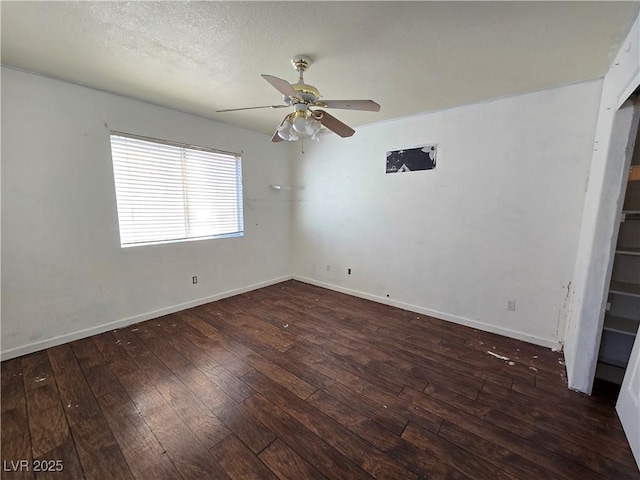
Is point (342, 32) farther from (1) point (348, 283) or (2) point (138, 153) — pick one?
(1) point (348, 283)

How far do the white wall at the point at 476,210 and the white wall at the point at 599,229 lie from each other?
1.06 ft

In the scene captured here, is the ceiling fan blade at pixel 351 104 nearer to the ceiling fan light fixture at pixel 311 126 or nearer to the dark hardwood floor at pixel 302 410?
the ceiling fan light fixture at pixel 311 126

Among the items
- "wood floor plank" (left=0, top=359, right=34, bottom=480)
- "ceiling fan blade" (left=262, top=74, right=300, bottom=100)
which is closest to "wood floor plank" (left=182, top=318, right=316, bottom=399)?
"wood floor plank" (left=0, top=359, right=34, bottom=480)

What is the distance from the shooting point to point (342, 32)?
160 centimetres

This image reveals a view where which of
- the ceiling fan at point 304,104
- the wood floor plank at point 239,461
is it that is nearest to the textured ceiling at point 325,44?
the ceiling fan at point 304,104

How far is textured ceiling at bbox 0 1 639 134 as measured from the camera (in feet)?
4.66

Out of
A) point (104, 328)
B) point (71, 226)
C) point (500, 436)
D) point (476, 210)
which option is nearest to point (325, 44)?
point (476, 210)

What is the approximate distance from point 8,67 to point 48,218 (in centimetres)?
125

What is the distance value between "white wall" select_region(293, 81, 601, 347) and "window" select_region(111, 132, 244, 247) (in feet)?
Answer: 5.18

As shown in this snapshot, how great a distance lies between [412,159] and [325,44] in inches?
72.0

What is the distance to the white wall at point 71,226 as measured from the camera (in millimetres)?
2193

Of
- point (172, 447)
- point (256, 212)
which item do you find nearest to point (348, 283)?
point (256, 212)

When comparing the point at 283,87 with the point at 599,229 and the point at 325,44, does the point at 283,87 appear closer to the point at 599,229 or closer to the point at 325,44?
the point at 325,44

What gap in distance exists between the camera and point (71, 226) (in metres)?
2.47
